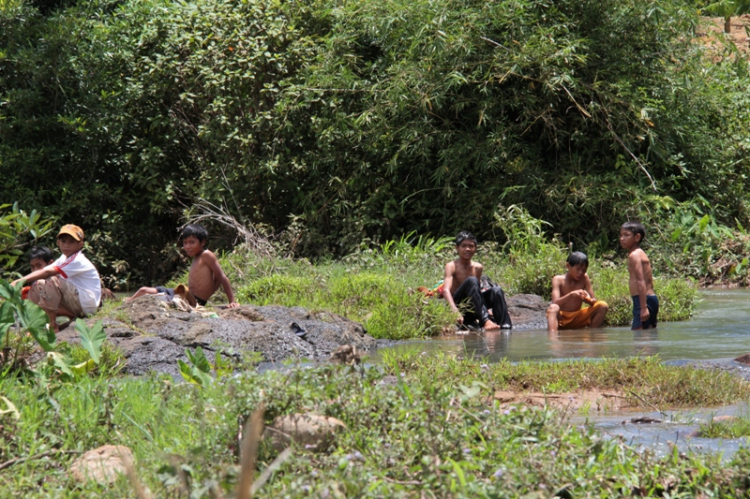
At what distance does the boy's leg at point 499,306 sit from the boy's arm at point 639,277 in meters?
1.46

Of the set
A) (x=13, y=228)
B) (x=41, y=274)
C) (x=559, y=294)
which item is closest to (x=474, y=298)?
(x=559, y=294)

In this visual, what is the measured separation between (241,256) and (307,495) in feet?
33.3

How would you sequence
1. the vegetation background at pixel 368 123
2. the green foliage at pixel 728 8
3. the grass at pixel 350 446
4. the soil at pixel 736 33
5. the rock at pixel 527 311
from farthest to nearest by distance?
1. the soil at pixel 736 33
2. the green foliage at pixel 728 8
3. the vegetation background at pixel 368 123
4. the rock at pixel 527 311
5. the grass at pixel 350 446

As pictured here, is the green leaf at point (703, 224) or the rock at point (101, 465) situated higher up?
the green leaf at point (703, 224)

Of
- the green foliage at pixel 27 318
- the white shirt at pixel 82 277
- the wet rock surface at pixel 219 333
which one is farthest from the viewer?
the white shirt at pixel 82 277

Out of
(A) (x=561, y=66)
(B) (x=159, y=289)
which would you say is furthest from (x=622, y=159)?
(B) (x=159, y=289)

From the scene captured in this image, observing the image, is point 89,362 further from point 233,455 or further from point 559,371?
point 559,371

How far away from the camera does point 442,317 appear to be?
32.0 ft

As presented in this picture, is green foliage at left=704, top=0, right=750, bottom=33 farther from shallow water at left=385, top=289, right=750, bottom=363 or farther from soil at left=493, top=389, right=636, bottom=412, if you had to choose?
soil at left=493, top=389, right=636, bottom=412

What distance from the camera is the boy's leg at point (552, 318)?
10070mm

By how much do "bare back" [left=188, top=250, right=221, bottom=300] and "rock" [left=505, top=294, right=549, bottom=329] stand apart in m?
3.55

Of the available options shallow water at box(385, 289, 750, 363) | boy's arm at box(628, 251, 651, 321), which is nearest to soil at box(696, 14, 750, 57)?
shallow water at box(385, 289, 750, 363)

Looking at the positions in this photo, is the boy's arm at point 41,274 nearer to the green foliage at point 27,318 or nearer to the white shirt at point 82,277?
the white shirt at point 82,277

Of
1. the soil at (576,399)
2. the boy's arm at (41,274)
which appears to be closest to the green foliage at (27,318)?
the soil at (576,399)
